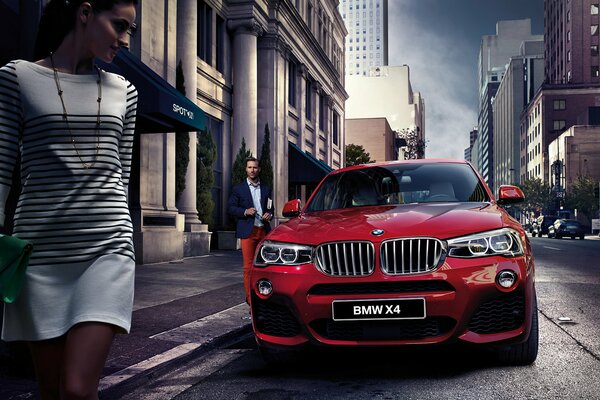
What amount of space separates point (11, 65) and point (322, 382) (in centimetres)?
315

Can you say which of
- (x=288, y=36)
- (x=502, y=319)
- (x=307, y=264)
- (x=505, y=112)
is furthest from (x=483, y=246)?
(x=505, y=112)

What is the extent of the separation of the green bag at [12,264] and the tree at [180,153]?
53.2 feet

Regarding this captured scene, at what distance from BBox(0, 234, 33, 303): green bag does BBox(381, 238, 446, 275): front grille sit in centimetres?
299

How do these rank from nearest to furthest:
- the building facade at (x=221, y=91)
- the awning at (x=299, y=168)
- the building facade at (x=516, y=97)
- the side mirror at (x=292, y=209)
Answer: the side mirror at (x=292, y=209), the building facade at (x=221, y=91), the awning at (x=299, y=168), the building facade at (x=516, y=97)

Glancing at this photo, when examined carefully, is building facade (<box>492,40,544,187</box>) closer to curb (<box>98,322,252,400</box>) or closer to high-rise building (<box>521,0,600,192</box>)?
high-rise building (<box>521,0,600,192</box>)

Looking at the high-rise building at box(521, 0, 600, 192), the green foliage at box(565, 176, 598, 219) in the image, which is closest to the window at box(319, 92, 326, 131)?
the green foliage at box(565, 176, 598, 219)

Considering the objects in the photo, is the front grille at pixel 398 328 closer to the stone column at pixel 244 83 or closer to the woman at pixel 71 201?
the woman at pixel 71 201

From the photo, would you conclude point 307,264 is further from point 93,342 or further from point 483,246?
point 93,342

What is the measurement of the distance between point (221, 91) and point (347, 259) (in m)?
19.6

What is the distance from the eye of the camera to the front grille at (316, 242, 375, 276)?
450 centimetres

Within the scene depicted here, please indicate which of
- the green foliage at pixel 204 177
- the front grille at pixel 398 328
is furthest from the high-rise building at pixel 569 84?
the front grille at pixel 398 328

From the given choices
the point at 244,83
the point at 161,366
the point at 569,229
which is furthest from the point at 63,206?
the point at 569,229

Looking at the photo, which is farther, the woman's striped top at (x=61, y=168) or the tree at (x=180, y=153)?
the tree at (x=180, y=153)

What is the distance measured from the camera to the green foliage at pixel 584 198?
7025cm
